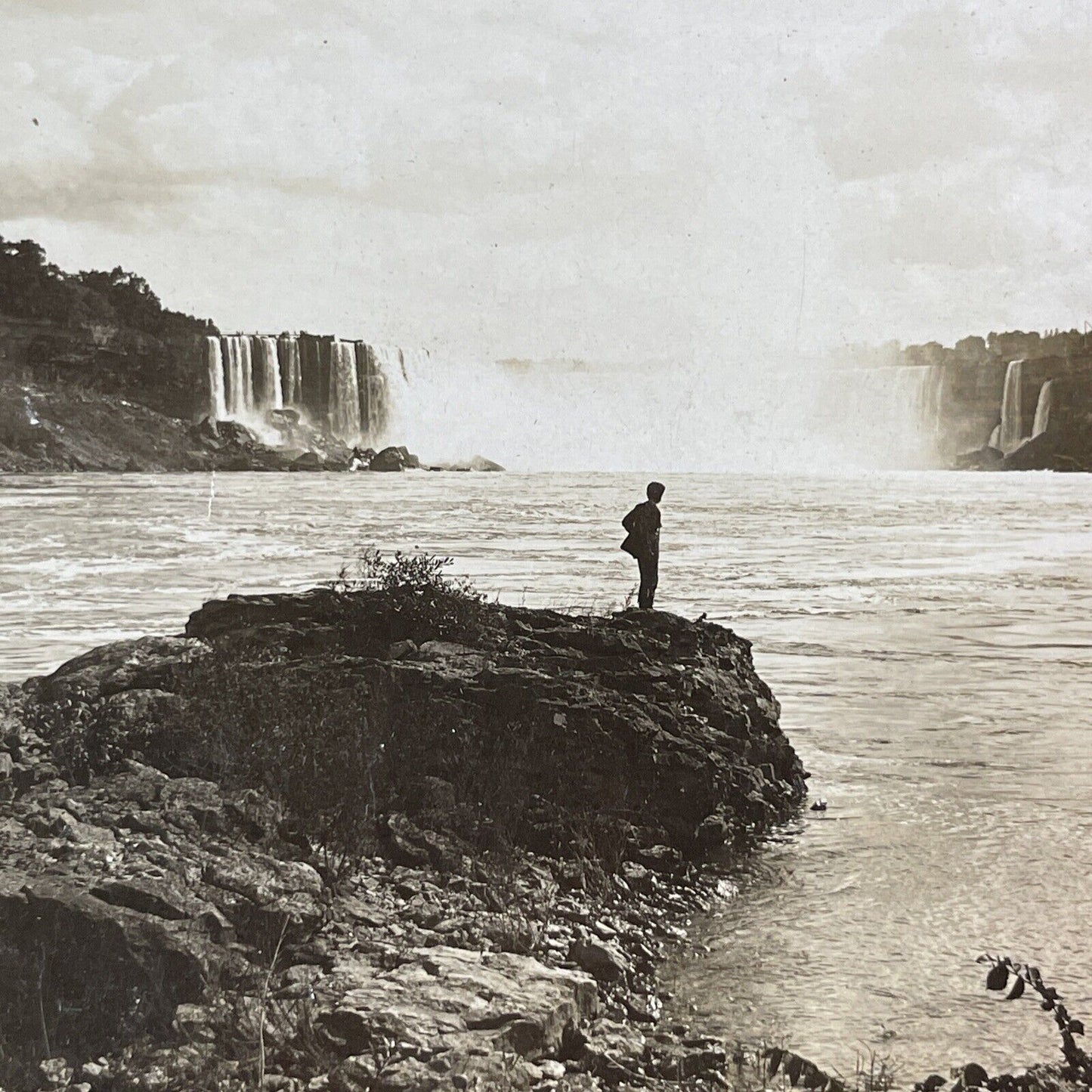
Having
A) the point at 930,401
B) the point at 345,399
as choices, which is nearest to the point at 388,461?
the point at 345,399

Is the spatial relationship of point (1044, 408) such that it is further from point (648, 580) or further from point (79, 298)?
point (648, 580)

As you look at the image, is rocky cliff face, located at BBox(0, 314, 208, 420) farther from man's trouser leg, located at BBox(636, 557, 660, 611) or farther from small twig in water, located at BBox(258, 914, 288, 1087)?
small twig in water, located at BBox(258, 914, 288, 1087)

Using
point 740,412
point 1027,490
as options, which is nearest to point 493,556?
point 1027,490

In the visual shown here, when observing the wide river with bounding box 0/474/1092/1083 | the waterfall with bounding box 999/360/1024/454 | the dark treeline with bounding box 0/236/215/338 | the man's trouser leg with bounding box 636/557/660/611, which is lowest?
the wide river with bounding box 0/474/1092/1083

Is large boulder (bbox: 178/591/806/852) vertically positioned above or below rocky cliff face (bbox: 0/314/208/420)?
below

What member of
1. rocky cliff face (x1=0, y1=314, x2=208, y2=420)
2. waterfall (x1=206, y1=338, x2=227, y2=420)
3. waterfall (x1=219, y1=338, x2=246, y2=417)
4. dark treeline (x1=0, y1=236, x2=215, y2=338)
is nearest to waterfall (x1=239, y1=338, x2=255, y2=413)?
waterfall (x1=219, y1=338, x2=246, y2=417)
